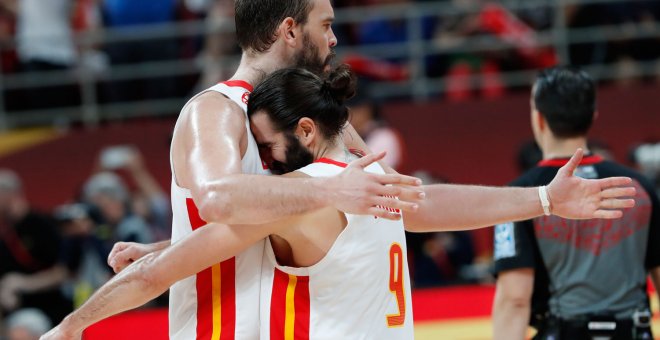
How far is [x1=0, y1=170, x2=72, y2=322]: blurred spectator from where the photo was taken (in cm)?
991

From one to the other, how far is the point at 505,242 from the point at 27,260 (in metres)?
5.95

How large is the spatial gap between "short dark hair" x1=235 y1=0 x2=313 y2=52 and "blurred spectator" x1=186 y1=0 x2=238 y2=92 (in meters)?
6.82

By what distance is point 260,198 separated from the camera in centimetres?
376

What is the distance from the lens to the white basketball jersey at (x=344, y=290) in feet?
13.0

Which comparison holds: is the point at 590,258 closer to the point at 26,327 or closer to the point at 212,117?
the point at 212,117

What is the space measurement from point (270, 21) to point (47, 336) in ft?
4.61

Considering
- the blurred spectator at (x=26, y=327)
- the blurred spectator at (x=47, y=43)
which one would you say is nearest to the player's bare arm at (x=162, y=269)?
the blurred spectator at (x=26, y=327)

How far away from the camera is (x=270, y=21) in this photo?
14.6ft

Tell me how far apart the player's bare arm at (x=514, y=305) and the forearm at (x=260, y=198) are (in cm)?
176

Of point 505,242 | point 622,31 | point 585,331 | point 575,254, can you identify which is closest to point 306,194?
point 505,242

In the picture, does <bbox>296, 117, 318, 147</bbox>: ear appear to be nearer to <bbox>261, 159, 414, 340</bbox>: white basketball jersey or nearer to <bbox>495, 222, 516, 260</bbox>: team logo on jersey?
<bbox>261, 159, 414, 340</bbox>: white basketball jersey

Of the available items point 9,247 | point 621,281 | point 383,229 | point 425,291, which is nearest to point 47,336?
point 383,229

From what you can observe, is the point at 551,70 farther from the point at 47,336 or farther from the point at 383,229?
the point at 47,336

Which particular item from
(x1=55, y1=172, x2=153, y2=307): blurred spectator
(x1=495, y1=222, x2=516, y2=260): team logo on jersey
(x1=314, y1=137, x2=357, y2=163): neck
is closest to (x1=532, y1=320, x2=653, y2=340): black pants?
(x1=495, y1=222, x2=516, y2=260): team logo on jersey
